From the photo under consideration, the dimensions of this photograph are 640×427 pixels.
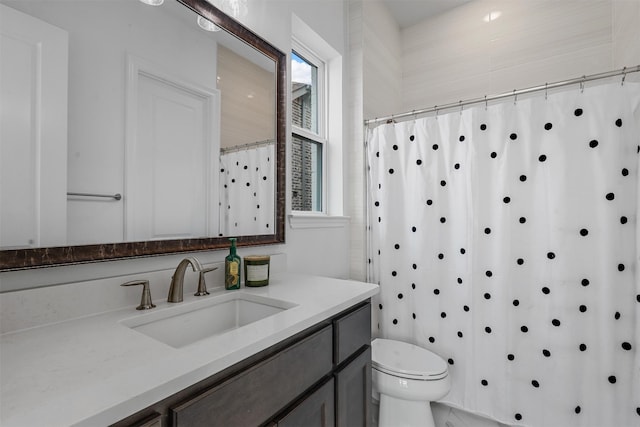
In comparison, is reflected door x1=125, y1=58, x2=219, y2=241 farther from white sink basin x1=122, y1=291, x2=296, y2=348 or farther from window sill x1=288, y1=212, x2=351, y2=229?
window sill x1=288, y1=212, x2=351, y2=229

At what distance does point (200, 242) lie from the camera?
1.19m

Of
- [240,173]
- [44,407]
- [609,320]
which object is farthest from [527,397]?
[44,407]

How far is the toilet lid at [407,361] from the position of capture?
1.49 m

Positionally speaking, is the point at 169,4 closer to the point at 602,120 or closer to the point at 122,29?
the point at 122,29

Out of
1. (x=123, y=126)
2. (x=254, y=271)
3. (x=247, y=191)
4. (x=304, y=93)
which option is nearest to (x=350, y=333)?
(x=254, y=271)

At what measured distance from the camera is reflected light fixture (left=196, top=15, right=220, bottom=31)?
1.22 m

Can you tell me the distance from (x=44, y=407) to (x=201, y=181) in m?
0.85

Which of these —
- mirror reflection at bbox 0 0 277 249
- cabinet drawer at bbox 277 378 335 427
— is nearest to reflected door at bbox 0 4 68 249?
mirror reflection at bbox 0 0 277 249

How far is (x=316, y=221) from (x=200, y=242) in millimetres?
762

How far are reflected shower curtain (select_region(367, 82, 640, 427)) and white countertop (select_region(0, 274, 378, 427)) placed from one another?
1.12 m

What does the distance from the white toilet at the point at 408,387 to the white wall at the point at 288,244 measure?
63cm

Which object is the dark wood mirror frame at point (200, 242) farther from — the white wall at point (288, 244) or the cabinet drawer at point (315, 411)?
the cabinet drawer at point (315, 411)

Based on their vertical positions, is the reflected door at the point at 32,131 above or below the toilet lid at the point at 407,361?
above

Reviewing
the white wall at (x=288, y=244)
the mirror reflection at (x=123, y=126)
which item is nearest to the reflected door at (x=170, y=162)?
the mirror reflection at (x=123, y=126)
